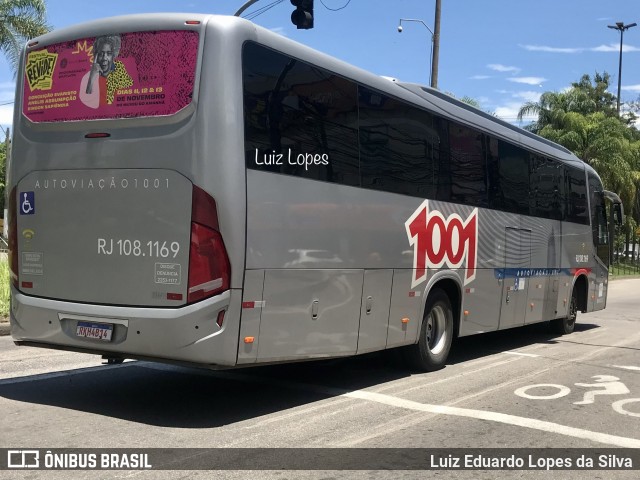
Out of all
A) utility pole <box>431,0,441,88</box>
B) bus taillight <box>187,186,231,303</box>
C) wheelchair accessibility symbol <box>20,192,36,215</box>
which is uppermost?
utility pole <box>431,0,441,88</box>

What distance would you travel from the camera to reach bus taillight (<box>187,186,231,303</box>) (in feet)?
19.8

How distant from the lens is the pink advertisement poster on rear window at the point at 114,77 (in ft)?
20.4

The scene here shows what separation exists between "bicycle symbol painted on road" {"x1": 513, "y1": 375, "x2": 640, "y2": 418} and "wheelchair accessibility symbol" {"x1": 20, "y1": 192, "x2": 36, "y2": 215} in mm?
5534

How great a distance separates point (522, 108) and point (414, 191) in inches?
1499

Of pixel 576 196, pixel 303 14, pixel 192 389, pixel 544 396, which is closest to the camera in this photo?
pixel 192 389

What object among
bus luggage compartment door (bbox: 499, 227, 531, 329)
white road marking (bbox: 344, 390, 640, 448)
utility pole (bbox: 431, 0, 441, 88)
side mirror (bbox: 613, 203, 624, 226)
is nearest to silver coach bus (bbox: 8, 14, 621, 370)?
white road marking (bbox: 344, 390, 640, 448)

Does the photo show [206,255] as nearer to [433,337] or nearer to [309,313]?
[309,313]

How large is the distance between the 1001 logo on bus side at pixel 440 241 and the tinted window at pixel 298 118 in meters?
1.54

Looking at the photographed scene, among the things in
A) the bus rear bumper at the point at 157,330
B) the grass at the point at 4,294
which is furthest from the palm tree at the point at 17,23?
the bus rear bumper at the point at 157,330

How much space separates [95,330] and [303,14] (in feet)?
28.7

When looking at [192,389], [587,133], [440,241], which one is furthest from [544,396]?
[587,133]

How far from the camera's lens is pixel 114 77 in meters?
→ 6.45

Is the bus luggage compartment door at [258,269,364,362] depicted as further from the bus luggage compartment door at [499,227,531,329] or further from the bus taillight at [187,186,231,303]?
the bus luggage compartment door at [499,227,531,329]

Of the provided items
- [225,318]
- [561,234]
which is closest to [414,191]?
[225,318]
